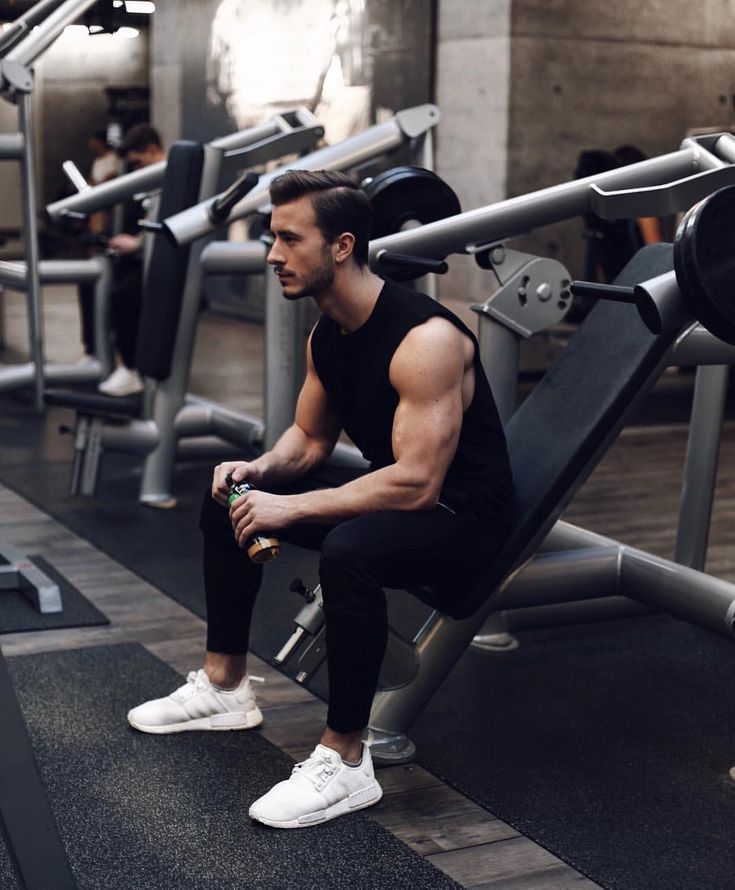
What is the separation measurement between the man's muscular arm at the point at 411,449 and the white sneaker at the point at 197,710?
386mm

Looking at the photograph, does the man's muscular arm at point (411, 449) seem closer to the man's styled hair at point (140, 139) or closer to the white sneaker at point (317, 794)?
the white sneaker at point (317, 794)

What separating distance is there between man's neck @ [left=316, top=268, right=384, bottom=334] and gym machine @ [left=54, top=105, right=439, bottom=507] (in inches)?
47.2

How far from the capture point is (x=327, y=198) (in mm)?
2197

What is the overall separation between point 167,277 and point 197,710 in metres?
1.85

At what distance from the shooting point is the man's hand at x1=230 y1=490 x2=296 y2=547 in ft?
7.19

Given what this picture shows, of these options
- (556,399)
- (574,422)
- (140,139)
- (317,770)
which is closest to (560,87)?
(140,139)

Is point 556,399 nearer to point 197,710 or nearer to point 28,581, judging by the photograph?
point 197,710

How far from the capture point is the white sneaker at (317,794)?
2082 mm

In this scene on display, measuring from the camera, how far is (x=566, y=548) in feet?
9.26

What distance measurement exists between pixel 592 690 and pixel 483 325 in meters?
0.76

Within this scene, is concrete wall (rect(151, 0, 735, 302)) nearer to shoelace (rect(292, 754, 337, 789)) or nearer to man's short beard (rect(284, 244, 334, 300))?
man's short beard (rect(284, 244, 334, 300))

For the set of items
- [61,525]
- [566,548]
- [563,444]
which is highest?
[563,444]

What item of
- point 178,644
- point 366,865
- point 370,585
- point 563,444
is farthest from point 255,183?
point 366,865

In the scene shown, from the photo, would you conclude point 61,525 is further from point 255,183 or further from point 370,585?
point 370,585
